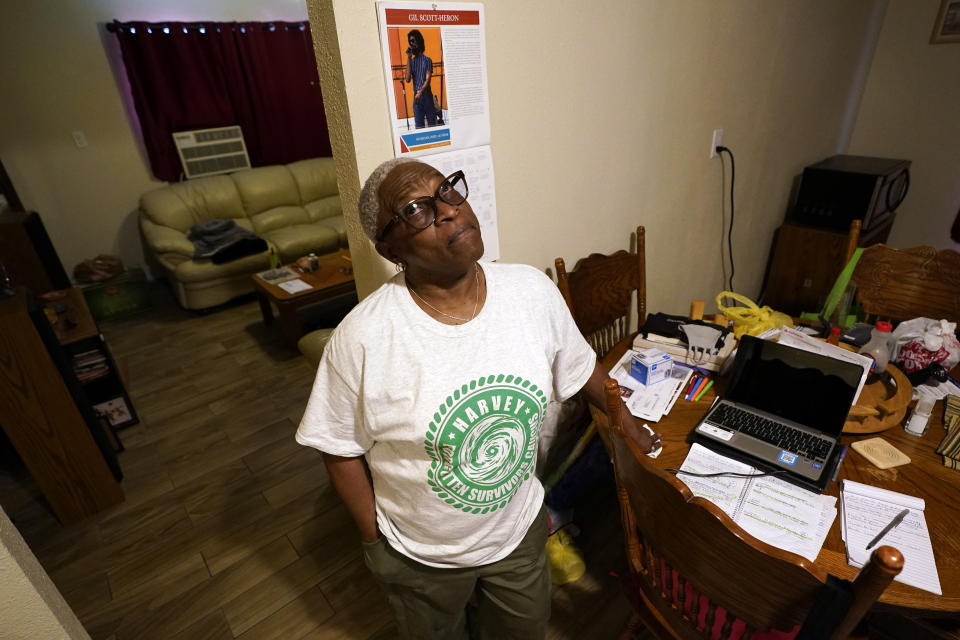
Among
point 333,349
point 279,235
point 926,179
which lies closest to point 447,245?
point 333,349

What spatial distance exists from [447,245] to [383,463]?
1.53 ft

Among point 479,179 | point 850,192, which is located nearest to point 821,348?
point 479,179

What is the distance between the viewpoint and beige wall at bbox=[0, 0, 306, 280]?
13.1 feet

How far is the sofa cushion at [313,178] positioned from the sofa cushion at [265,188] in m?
0.07

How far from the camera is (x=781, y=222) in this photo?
10.0 ft

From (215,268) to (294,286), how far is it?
1.10 metres

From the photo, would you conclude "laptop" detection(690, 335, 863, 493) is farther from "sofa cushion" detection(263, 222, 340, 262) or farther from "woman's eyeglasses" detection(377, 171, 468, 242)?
"sofa cushion" detection(263, 222, 340, 262)

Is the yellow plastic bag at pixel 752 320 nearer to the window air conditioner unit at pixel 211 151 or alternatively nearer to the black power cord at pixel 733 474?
the black power cord at pixel 733 474

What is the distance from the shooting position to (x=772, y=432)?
50.3 inches

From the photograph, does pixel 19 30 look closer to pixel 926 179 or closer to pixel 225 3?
pixel 225 3

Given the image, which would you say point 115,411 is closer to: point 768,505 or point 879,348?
point 768,505

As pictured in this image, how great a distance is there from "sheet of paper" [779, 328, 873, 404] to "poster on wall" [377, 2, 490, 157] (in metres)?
1.14

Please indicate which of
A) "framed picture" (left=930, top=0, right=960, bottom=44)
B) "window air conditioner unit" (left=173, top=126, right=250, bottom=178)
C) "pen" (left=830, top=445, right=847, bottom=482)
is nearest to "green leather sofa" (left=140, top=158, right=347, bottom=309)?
"window air conditioner unit" (left=173, top=126, right=250, bottom=178)

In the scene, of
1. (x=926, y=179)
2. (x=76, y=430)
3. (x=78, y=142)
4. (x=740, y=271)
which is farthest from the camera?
(x=78, y=142)
